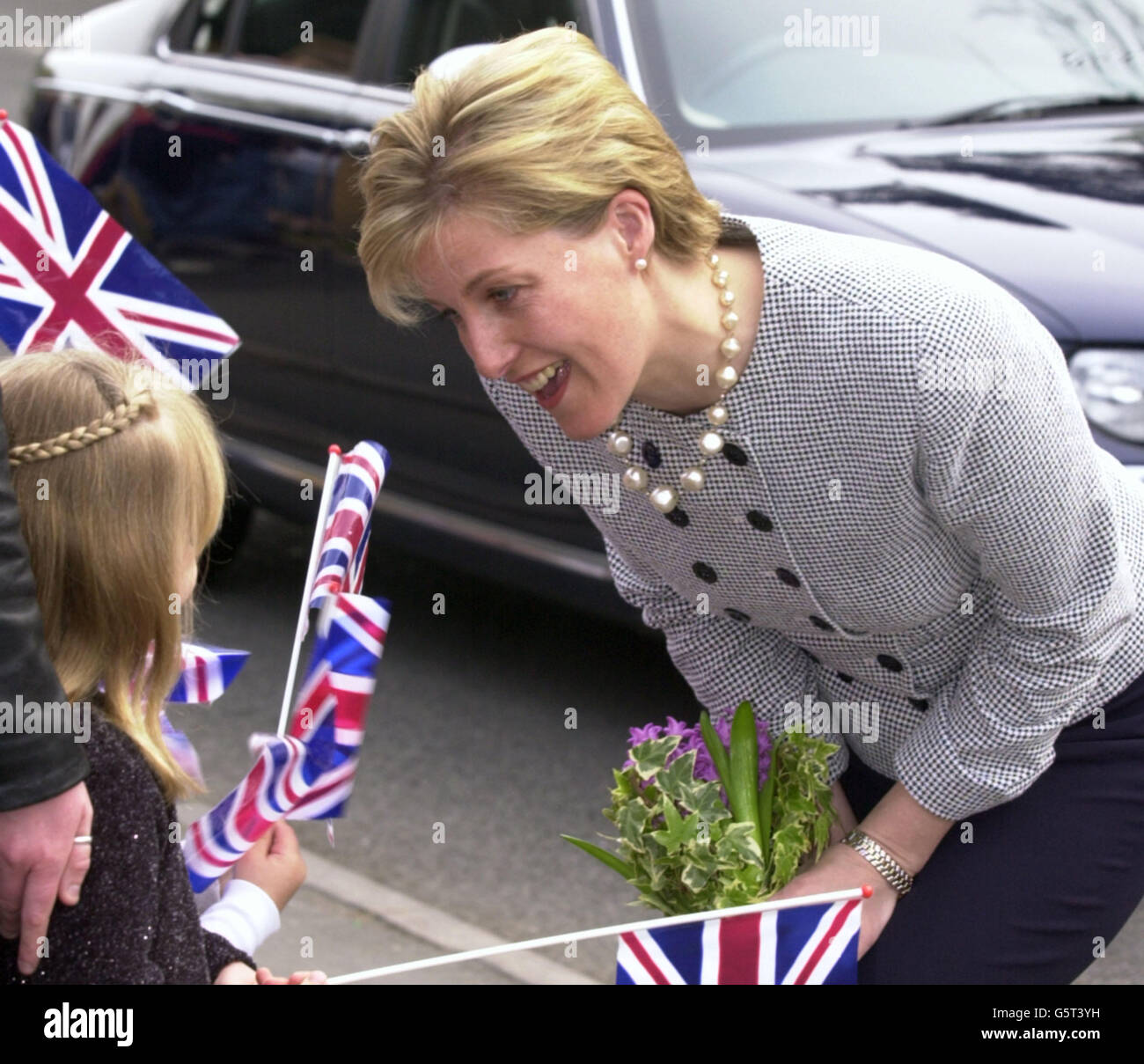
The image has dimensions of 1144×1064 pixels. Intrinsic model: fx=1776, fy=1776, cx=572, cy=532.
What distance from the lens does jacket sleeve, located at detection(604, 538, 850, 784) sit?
2.43 m

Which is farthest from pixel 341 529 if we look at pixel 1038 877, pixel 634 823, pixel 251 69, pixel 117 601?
pixel 251 69

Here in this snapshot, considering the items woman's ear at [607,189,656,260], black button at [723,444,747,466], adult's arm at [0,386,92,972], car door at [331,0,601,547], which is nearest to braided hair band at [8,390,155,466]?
adult's arm at [0,386,92,972]

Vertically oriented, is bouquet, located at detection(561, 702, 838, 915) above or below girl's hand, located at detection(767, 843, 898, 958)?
above

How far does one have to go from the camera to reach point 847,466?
210 cm

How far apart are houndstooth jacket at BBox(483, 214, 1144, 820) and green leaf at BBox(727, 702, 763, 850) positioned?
15cm

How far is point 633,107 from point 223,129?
329cm

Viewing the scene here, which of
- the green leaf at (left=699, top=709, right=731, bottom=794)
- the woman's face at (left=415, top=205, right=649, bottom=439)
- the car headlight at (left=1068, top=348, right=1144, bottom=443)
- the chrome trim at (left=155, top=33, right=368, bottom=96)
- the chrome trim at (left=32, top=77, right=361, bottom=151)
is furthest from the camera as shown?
the chrome trim at (left=155, top=33, right=368, bottom=96)

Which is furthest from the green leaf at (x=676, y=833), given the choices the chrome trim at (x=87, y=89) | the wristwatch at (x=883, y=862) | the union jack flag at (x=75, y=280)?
the chrome trim at (x=87, y=89)

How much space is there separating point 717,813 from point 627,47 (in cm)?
260

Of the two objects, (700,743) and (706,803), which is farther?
(700,743)

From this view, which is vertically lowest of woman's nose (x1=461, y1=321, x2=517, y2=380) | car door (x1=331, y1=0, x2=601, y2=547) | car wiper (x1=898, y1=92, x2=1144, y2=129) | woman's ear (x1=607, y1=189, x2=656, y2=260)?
car door (x1=331, y1=0, x2=601, y2=547)

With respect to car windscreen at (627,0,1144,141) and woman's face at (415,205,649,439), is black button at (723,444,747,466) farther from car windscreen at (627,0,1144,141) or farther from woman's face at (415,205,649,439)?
car windscreen at (627,0,1144,141)

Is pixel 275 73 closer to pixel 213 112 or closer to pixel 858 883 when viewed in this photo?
pixel 213 112

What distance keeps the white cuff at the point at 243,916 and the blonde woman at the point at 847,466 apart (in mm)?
674
